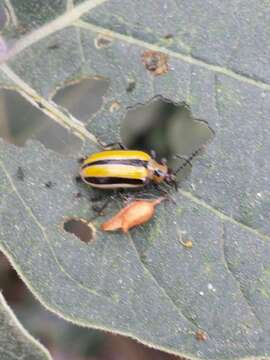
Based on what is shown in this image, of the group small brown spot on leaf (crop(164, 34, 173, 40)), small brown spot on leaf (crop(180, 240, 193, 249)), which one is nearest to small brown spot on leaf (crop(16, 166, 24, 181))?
small brown spot on leaf (crop(180, 240, 193, 249))

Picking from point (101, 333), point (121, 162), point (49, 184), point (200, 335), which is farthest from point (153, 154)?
point (101, 333)

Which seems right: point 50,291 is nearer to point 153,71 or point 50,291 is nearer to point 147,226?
point 147,226

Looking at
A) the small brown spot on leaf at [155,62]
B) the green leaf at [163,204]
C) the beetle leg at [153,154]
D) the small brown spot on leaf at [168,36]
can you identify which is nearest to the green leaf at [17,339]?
the green leaf at [163,204]

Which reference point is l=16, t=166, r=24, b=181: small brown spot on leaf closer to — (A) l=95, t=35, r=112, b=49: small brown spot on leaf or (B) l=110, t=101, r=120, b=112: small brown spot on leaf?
(B) l=110, t=101, r=120, b=112: small brown spot on leaf

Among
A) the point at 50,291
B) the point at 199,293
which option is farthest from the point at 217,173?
the point at 50,291

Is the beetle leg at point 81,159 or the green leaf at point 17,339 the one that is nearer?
the green leaf at point 17,339

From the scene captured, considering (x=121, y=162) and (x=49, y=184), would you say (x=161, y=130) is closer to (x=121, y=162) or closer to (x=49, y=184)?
(x=121, y=162)

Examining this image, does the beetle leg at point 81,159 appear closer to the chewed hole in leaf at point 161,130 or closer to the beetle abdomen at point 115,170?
the beetle abdomen at point 115,170
